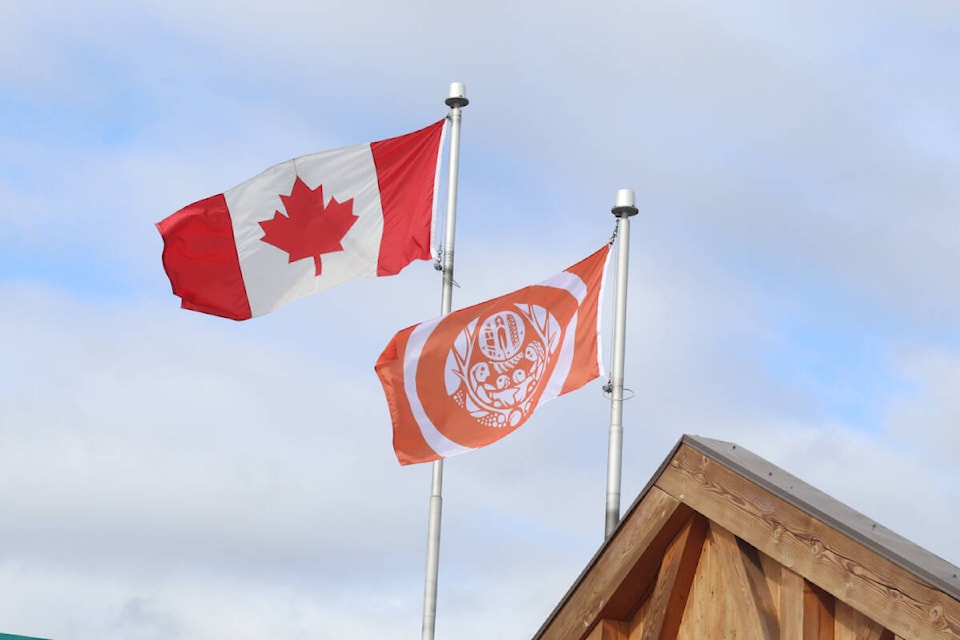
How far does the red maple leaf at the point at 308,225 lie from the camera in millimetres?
13969

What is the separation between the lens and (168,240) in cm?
1425

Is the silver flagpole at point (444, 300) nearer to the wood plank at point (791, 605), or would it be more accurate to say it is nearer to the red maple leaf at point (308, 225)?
the red maple leaf at point (308, 225)

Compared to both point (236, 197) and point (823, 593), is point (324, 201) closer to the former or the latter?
point (236, 197)

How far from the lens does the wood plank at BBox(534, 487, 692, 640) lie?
338 inches

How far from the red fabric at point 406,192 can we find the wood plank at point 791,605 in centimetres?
650

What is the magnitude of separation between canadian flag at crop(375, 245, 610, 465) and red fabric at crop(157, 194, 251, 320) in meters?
2.24

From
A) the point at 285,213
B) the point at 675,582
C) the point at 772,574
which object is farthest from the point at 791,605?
the point at 285,213

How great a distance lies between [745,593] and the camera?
7.98 metres

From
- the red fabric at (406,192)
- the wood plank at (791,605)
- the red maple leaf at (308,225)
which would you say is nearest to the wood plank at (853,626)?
the wood plank at (791,605)

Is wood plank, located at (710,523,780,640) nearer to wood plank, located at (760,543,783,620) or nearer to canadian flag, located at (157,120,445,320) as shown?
wood plank, located at (760,543,783,620)

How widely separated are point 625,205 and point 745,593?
511cm

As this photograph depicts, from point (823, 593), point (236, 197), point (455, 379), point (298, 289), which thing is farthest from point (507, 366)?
point (823, 593)

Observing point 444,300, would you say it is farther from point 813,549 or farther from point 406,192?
point 813,549

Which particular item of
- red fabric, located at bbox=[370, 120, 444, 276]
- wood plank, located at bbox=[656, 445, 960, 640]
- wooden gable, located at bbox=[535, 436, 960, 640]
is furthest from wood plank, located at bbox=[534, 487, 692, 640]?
red fabric, located at bbox=[370, 120, 444, 276]
